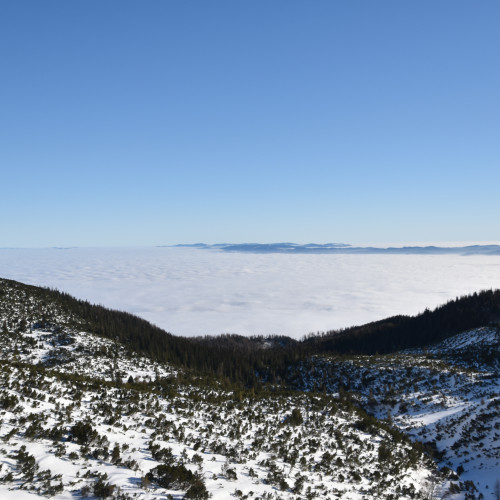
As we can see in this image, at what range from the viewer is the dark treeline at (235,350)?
9856 centimetres

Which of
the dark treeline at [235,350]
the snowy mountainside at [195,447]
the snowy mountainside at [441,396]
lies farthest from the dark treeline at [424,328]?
the snowy mountainside at [195,447]

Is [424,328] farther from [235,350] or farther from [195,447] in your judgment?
[195,447]

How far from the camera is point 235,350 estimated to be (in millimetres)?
144500

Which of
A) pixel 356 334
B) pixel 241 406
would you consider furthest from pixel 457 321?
pixel 241 406

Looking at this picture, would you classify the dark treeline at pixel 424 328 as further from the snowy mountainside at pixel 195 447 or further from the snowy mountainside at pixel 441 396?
the snowy mountainside at pixel 195 447

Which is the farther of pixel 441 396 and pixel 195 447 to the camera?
pixel 441 396

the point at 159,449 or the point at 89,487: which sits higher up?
the point at 89,487

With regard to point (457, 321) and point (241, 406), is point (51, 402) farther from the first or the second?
point (457, 321)

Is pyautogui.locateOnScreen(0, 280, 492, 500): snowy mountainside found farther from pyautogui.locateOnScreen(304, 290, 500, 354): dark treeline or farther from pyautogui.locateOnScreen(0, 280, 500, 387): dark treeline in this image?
pyautogui.locateOnScreen(304, 290, 500, 354): dark treeline

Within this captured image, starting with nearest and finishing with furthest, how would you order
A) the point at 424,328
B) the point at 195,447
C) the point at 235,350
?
the point at 195,447 < the point at 235,350 < the point at 424,328

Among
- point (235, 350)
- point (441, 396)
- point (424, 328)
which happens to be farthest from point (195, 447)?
point (424, 328)

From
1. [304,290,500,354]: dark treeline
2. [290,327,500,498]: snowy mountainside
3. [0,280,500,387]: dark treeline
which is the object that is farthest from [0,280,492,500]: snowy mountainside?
[304,290,500,354]: dark treeline

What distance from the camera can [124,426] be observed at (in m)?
21.9

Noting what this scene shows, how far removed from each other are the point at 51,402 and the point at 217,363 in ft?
312
